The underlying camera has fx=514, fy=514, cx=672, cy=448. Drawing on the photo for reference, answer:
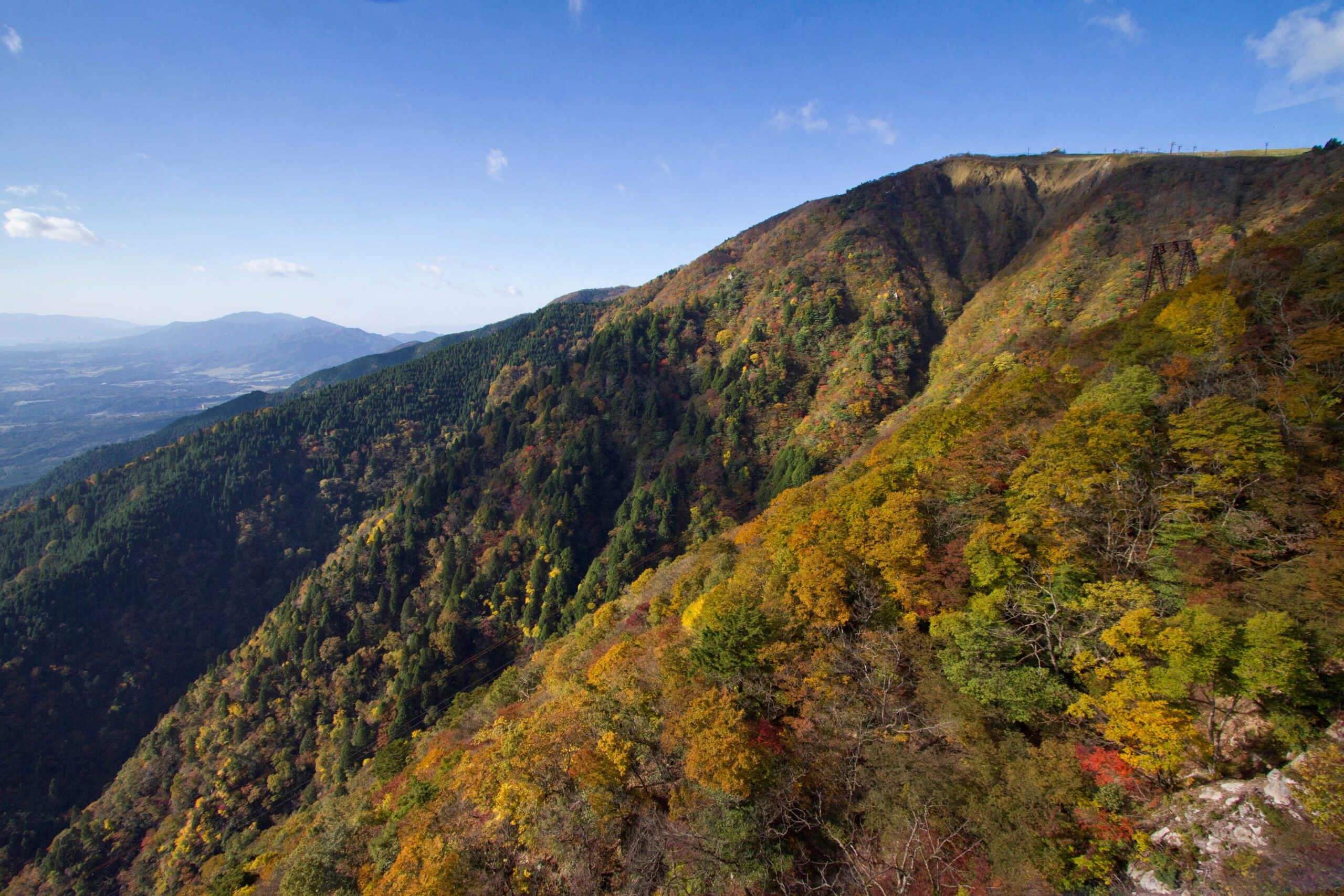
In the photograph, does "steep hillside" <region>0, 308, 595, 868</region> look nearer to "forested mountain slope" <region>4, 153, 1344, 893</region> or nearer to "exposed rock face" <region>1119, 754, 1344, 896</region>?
"forested mountain slope" <region>4, 153, 1344, 893</region>

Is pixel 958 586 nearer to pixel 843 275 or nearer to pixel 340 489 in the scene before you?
pixel 843 275

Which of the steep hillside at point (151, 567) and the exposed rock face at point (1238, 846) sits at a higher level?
the exposed rock face at point (1238, 846)

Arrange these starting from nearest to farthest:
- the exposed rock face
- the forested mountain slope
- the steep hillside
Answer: the exposed rock face < the forested mountain slope < the steep hillside

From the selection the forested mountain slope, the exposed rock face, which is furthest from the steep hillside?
the exposed rock face

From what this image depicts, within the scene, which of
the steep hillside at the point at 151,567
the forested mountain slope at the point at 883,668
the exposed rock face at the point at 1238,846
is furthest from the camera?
the steep hillside at the point at 151,567

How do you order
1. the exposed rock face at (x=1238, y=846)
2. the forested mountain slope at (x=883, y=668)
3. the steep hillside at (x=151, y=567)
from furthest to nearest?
the steep hillside at (x=151, y=567) < the forested mountain slope at (x=883, y=668) < the exposed rock face at (x=1238, y=846)

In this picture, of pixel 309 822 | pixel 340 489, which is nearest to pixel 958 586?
pixel 309 822

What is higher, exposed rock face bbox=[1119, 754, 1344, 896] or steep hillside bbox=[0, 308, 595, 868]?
exposed rock face bbox=[1119, 754, 1344, 896]

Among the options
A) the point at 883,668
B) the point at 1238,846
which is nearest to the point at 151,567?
the point at 883,668

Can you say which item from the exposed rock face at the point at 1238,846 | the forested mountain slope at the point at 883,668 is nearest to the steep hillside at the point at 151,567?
the forested mountain slope at the point at 883,668

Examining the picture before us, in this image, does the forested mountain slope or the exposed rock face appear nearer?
the exposed rock face

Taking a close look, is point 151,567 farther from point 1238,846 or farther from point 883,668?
point 1238,846

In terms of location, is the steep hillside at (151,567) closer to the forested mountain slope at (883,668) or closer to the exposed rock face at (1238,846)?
the forested mountain slope at (883,668)
